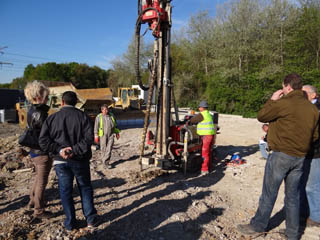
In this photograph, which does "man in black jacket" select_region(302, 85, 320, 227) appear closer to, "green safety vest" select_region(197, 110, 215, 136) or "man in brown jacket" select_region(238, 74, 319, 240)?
"man in brown jacket" select_region(238, 74, 319, 240)

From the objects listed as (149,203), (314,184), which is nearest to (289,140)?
(314,184)

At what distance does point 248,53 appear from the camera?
21578mm

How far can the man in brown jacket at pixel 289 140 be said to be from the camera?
262 centimetres

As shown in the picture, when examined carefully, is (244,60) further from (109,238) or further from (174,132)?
(109,238)

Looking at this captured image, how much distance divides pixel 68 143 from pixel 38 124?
24.1 inches

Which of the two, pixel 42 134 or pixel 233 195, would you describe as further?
pixel 233 195

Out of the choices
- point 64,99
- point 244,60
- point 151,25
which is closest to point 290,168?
point 64,99

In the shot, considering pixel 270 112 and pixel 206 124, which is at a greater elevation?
pixel 270 112

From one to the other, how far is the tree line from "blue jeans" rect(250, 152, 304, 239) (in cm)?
1851

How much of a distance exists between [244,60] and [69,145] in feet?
73.3

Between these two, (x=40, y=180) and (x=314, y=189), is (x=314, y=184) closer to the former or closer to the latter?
(x=314, y=189)

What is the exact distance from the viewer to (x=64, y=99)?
2.84 meters

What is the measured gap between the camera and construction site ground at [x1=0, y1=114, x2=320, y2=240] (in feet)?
9.86

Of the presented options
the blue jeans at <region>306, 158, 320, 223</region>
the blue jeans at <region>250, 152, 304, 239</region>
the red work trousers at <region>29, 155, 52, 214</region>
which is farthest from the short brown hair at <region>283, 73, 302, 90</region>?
the red work trousers at <region>29, 155, 52, 214</region>
